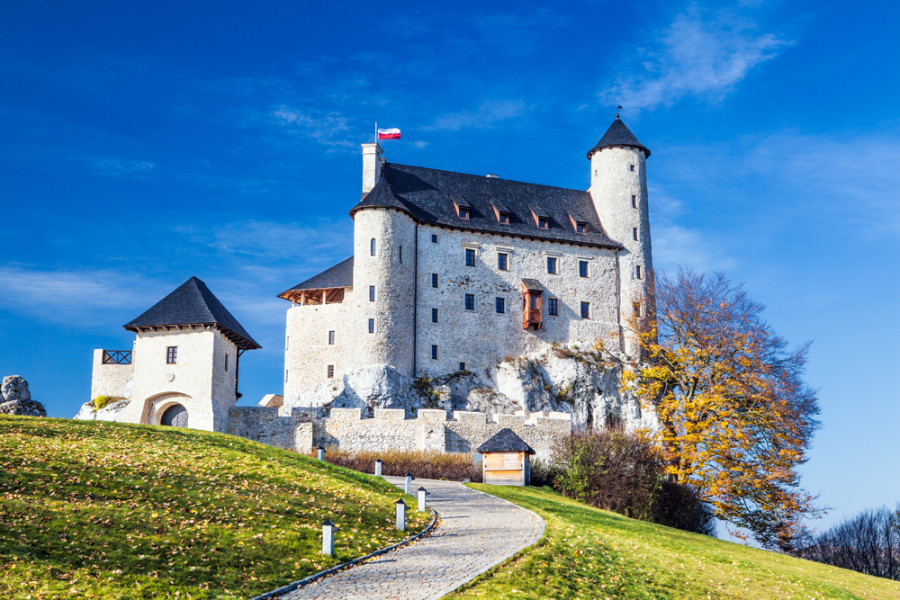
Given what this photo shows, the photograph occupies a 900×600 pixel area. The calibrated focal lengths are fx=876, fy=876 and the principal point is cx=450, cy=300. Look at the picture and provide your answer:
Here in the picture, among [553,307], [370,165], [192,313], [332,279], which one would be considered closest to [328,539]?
[192,313]

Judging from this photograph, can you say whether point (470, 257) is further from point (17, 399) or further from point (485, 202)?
point (17, 399)

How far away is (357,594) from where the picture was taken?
15.8 metres

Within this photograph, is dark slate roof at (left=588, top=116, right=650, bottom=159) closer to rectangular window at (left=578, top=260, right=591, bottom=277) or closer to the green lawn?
rectangular window at (left=578, top=260, right=591, bottom=277)

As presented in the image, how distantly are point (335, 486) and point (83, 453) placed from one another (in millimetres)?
7294

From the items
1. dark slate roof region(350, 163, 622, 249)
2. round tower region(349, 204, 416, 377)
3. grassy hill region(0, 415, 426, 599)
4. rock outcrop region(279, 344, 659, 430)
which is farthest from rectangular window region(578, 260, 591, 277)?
grassy hill region(0, 415, 426, 599)

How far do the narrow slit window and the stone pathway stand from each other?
3204 centimetres

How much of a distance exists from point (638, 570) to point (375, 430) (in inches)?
1024

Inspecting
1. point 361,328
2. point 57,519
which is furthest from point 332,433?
point 57,519

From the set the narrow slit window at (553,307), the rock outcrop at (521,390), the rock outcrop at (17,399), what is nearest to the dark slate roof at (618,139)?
the narrow slit window at (553,307)

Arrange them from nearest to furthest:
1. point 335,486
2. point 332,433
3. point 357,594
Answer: point 357,594 → point 335,486 → point 332,433

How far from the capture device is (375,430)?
46.1 metres

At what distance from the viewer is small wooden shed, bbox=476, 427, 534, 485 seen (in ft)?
127

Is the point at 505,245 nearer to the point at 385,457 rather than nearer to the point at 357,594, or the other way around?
the point at 385,457

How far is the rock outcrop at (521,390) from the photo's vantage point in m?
52.1
